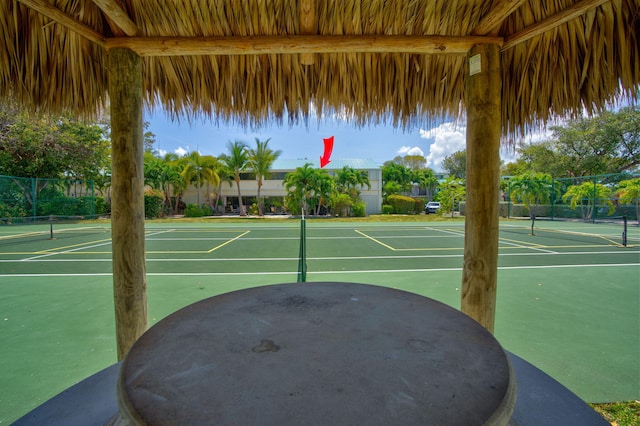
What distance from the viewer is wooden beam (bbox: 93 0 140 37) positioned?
6.86 feet

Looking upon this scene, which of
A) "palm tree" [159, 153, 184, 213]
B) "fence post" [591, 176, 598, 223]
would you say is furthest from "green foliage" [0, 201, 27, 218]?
"fence post" [591, 176, 598, 223]

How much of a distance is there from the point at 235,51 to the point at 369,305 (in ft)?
7.42

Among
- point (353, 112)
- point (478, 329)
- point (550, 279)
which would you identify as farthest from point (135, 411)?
point (550, 279)

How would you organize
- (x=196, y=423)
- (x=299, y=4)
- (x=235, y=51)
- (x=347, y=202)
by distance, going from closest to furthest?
1. (x=196, y=423)
2. (x=299, y=4)
3. (x=235, y=51)
4. (x=347, y=202)

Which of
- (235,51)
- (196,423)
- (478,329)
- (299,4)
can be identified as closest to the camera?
(196,423)

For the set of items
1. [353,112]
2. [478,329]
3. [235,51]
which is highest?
[235,51]

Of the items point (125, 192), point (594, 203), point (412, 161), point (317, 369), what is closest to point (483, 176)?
point (317, 369)

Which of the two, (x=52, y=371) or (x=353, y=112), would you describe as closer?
(x=52, y=371)

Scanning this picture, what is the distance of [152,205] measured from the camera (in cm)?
2594

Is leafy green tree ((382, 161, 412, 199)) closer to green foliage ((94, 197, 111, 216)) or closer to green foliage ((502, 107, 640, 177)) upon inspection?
green foliage ((502, 107, 640, 177))

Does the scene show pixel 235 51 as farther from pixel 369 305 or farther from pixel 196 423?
pixel 196 423

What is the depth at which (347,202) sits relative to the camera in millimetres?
27578

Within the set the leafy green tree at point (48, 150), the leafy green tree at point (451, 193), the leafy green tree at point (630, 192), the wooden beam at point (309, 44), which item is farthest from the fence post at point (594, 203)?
the leafy green tree at point (48, 150)

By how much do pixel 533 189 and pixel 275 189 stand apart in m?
23.5
